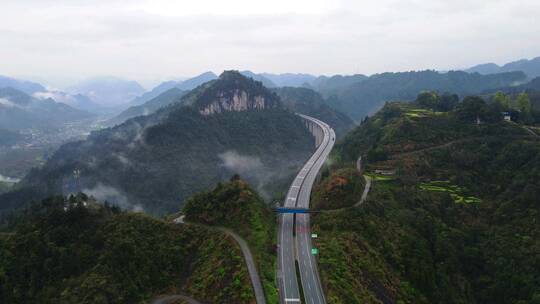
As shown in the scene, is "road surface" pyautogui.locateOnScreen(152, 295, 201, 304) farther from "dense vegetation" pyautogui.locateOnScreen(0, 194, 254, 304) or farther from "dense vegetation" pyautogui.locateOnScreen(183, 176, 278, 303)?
"dense vegetation" pyautogui.locateOnScreen(183, 176, 278, 303)

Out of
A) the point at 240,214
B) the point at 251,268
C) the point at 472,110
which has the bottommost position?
the point at 251,268

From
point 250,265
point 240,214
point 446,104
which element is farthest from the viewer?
point 446,104

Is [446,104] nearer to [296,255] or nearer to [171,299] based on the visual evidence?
[296,255]

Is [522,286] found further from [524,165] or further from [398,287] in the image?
[524,165]

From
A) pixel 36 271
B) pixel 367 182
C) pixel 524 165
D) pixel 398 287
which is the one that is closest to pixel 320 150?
pixel 367 182

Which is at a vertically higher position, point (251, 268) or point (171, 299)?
point (251, 268)

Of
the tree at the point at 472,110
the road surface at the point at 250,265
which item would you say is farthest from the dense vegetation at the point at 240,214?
the tree at the point at 472,110

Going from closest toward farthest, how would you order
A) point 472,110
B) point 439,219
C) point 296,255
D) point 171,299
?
point 171,299 → point 296,255 → point 439,219 → point 472,110

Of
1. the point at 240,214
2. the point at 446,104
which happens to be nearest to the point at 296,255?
the point at 240,214
